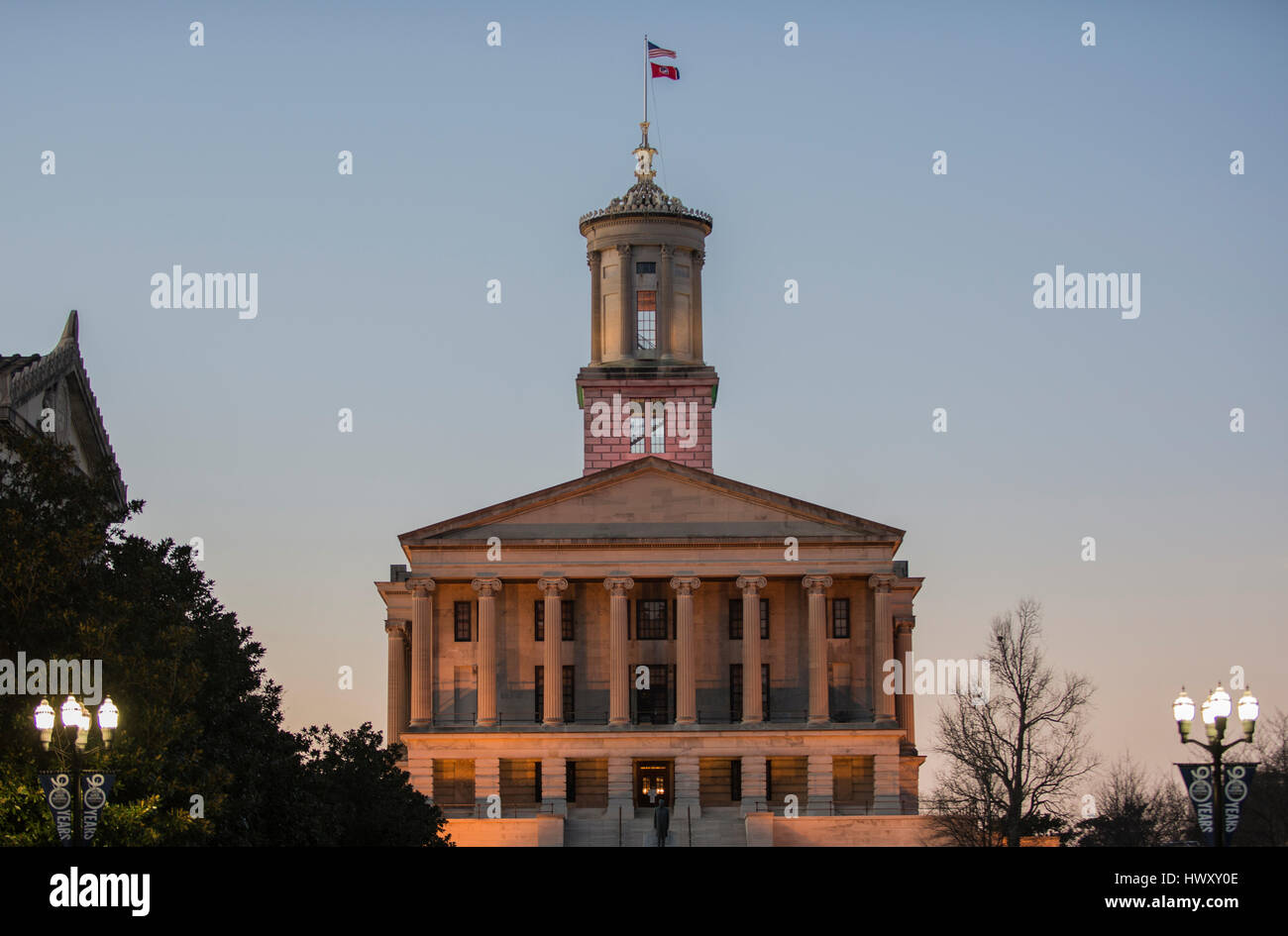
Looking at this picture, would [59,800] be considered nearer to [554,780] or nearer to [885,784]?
[554,780]

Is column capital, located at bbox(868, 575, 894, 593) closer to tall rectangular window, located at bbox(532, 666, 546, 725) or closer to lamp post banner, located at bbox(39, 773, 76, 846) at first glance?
tall rectangular window, located at bbox(532, 666, 546, 725)

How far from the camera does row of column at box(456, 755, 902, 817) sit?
8862cm

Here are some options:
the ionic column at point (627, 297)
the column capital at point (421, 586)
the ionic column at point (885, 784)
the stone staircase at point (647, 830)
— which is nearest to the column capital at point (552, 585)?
the column capital at point (421, 586)

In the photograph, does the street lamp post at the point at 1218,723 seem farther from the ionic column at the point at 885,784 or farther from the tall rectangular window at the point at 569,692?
the tall rectangular window at the point at 569,692

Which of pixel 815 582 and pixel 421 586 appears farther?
pixel 421 586

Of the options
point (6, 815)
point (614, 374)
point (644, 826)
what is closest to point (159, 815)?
point (6, 815)

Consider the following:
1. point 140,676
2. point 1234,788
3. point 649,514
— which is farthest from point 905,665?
point 1234,788

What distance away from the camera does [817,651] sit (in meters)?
89.8

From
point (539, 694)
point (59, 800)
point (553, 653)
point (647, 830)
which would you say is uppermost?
point (553, 653)

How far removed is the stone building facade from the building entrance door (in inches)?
3.0

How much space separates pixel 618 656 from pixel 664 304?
2168 cm

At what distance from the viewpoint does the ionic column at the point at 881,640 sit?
9050cm
